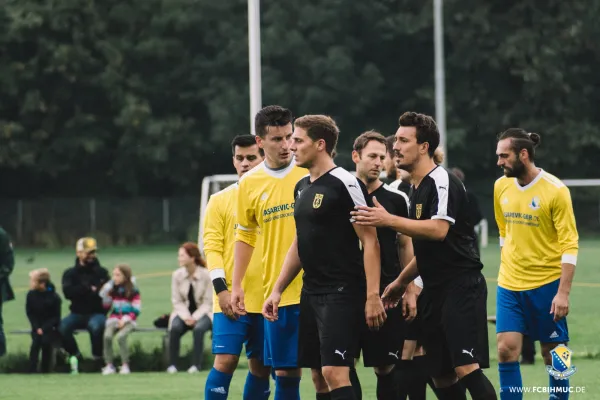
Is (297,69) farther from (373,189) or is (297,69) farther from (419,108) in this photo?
(373,189)

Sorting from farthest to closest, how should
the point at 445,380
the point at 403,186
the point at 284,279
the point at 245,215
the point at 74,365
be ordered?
the point at 74,365 → the point at 403,186 → the point at 245,215 → the point at 445,380 → the point at 284,279

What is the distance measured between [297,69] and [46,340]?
107 feet

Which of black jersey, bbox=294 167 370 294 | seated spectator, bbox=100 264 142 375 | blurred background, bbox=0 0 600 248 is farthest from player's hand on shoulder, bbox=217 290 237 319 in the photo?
blurred background, bbox=0 0 600 248

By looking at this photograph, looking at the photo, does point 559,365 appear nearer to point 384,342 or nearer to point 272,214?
point 384,342

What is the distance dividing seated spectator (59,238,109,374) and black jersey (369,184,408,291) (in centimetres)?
650

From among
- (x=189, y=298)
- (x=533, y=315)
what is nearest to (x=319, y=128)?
(x=533, y=315)

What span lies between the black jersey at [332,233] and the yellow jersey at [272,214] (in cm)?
64

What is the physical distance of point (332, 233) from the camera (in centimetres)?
778

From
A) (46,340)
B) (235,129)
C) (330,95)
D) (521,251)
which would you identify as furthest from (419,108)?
(521,251)

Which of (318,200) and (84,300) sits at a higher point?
(318,200)

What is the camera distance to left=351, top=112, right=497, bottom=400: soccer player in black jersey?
25.6 feet

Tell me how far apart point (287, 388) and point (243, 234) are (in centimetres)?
103

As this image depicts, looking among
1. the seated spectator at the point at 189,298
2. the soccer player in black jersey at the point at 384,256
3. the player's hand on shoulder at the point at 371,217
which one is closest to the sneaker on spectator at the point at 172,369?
Result: the seated spectator at the point at 189,298

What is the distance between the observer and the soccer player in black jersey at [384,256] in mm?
8094
